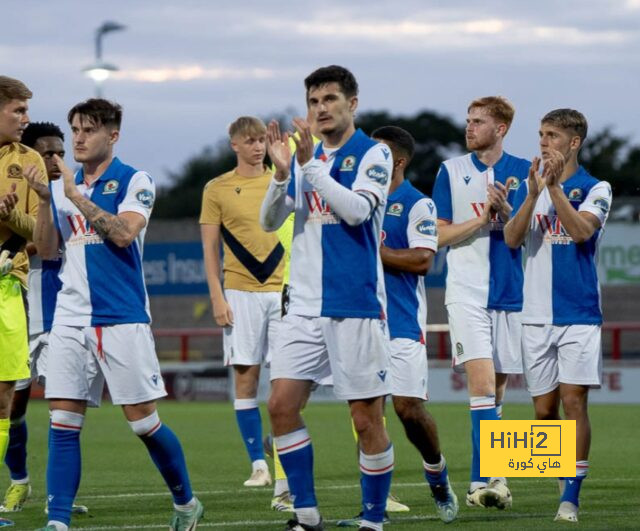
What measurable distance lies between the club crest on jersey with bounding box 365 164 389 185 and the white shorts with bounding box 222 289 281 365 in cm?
372

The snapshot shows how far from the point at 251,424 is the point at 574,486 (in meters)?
3.10

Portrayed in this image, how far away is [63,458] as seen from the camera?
7.30m

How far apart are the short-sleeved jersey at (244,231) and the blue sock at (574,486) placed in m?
3.11

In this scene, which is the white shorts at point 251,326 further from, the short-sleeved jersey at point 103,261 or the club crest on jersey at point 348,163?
the club crest on jersey at point 348,163

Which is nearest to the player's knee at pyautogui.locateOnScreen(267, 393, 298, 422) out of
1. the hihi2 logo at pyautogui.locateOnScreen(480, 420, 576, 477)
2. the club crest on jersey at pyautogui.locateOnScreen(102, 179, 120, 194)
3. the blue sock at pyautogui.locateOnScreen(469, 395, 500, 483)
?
the club crest on jersey at pyautogui.locateOnScreen(102, 179, 120, 194)

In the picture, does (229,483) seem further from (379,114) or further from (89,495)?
(379,114)

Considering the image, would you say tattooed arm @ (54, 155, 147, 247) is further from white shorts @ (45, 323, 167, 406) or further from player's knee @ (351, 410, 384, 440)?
player's knee @ (351, 410, 384, 440)

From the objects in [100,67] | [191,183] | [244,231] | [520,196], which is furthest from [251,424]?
[191,183]

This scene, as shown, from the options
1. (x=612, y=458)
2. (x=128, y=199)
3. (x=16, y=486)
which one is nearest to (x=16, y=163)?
(x=128, y=199)

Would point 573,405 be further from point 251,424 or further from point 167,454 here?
point 251,424

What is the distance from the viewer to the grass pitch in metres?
8.34

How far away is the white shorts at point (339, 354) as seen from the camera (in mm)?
6926

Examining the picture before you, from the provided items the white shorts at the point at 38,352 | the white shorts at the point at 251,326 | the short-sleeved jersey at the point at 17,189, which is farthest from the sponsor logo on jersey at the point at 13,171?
the white shorts at the point at 251,326

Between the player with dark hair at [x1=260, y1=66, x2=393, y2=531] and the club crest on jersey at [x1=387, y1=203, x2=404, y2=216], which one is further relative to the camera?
the club crest on jersey at [x1=387, y1=203, x2=404, y2=216]
